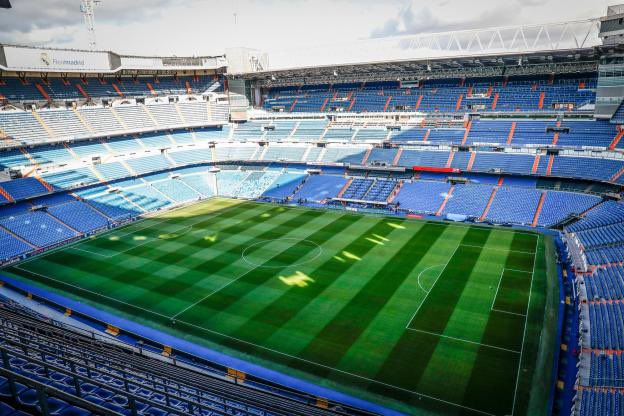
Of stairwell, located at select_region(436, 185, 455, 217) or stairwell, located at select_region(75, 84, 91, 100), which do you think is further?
stairwell, located at select_region(75, 84, 91, 100)

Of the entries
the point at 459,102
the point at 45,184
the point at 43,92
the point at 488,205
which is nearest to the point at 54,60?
the point at 43,92

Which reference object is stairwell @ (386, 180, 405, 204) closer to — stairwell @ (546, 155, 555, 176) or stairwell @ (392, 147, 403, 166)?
stairwell @ (392, 147, 403, 166)

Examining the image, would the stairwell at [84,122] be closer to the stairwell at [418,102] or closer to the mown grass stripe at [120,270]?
the mown grass stripe at [120,270]

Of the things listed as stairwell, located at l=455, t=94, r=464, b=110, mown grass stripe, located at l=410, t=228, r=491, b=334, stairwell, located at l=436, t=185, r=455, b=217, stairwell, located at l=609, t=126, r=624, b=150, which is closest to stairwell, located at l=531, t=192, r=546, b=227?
mown grass stripe, located at l=410, t=228, r=491, b=334

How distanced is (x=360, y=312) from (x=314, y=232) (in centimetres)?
1503

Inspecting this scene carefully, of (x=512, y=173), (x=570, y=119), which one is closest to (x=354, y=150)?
(x=512, y=173)

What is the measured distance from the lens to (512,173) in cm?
4616

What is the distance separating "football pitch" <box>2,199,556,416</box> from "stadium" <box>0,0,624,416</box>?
16cm

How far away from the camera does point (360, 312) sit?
2552 cm

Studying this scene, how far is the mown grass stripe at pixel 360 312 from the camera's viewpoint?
22.0 m

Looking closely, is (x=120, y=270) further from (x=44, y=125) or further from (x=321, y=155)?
(x=321, y=155)

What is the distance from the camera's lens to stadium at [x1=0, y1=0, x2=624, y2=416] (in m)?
18.5

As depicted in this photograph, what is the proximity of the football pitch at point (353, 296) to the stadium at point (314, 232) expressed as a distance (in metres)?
0.16

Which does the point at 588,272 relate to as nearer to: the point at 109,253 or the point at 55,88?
the point at 109,253
